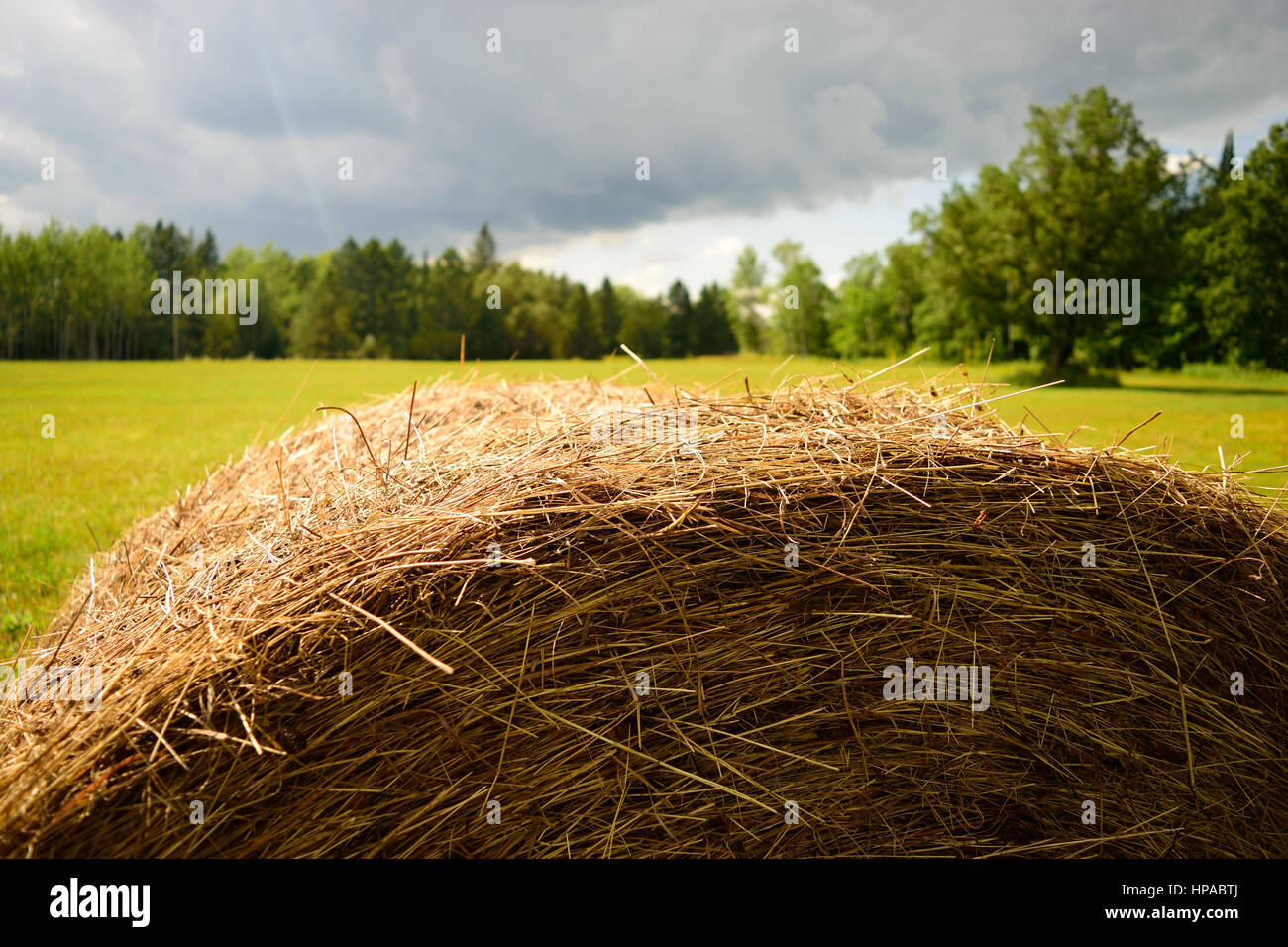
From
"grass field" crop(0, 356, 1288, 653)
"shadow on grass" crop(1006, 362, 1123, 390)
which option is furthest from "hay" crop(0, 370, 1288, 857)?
"shadow on grass" crop(1006, 362, 1123, 390)

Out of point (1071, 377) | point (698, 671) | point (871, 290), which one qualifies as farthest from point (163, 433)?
point (871, 290)

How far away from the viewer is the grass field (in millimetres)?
5355

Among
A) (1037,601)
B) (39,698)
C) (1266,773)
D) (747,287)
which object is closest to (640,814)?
(1037,601)

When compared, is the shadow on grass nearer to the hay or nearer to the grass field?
the grass field

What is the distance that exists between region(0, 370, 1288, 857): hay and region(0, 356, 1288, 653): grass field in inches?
34.6

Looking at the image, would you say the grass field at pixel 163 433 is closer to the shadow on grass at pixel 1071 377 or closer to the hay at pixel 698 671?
the hay at pixel 698 671

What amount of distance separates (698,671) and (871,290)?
299ft

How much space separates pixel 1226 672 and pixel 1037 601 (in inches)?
31.4

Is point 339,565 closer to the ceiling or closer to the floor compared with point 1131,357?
closer to the floor

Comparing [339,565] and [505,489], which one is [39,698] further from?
[505,489]

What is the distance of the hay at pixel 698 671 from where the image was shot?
6.56 ft

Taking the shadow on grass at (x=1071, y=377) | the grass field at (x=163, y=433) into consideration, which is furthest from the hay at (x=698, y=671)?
the shadow on grass at (x=1071, y=377)

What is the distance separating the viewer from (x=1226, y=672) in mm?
2486

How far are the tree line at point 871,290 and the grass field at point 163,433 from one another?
10.3 feet
